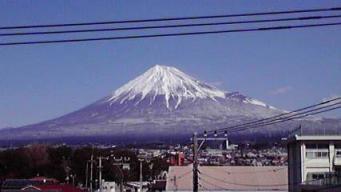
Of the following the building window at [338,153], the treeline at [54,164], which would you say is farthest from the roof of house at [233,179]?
the building window at [338,153]

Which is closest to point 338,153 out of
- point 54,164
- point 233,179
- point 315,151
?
point 315,151

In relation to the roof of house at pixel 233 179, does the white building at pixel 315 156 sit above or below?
above

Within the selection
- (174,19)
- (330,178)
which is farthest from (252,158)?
(174,19)

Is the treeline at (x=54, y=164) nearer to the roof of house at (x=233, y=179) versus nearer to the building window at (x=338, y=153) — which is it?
the roof of house at (x=233, y=179)

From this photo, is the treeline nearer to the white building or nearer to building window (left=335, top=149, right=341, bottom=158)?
the white building

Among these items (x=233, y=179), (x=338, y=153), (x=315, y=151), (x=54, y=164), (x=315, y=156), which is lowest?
(x=233, y=179)

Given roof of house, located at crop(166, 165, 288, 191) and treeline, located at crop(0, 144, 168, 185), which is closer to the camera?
roof of house, located at crop(166, 165, 288, 191)

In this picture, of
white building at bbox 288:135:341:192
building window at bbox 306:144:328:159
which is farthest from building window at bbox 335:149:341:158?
building window at bbox 306:144:328:159

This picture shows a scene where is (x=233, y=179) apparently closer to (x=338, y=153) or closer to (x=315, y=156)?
(x=315, y=156)
